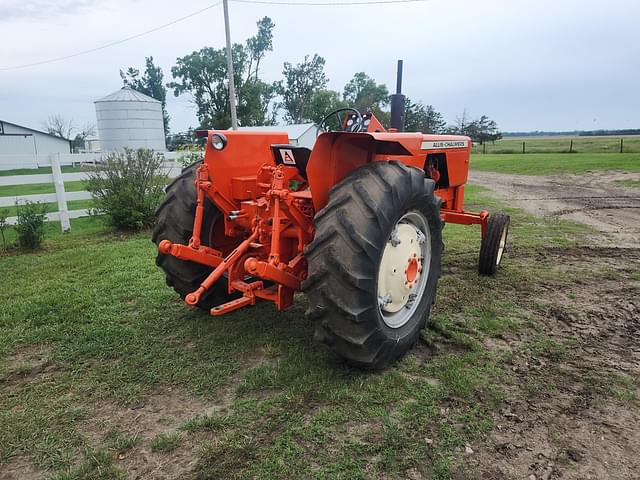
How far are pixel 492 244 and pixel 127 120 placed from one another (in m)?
30.0

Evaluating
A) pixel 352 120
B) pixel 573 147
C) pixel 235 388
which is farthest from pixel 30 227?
pixel 573 147

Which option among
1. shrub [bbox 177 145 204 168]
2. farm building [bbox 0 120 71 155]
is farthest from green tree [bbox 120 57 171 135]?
shrub [bbox 177 145 204 168]

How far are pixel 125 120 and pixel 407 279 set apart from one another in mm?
31025

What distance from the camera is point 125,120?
99.2 ft

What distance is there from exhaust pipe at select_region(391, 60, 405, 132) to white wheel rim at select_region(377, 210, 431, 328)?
1638mm

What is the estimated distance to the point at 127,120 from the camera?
30.2 metres

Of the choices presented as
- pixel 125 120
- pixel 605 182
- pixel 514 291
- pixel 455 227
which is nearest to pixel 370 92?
pixel 125 120

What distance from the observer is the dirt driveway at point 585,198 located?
26.2 feet

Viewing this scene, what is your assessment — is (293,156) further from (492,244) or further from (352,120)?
(492,244)

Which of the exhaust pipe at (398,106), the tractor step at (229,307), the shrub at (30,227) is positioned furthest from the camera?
the shrub at (30,227)

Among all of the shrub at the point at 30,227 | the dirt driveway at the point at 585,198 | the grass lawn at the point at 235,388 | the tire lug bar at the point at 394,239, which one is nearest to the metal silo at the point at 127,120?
the dirt driveway at the point at 585,198

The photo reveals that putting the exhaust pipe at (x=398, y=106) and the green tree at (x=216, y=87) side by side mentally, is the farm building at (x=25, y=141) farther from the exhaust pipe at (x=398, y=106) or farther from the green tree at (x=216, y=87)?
the exhaust pipe at (x=398, y=106)

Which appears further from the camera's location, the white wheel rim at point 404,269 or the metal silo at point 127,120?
the metal silo at point 127,120

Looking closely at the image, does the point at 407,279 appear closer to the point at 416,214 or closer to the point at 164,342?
the point at 416,214
